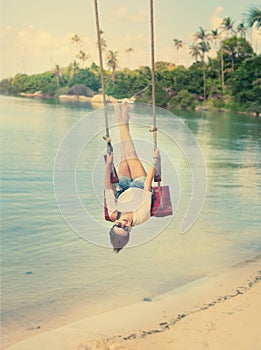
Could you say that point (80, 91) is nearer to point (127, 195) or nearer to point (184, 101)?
point (184, 101)

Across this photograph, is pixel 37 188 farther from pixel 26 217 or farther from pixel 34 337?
pixel 34 337

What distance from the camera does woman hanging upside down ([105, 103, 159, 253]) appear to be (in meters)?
4.84

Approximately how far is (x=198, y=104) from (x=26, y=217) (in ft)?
134

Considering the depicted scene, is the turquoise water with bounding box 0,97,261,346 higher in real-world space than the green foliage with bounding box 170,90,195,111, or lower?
higher

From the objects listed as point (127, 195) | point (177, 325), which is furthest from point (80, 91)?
point (177, 325)

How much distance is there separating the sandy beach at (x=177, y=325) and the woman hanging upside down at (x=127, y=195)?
0.66 metres

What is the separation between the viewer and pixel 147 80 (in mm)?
52062

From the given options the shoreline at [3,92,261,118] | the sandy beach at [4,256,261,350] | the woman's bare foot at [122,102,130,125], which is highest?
the woman's bare foot at [122,102,130,125]

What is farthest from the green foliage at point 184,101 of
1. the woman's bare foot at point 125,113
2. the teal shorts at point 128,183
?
the teal shorts at point 128,183

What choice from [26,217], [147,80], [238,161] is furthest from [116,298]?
[147,80]

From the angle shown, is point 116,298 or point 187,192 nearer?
point 116,298

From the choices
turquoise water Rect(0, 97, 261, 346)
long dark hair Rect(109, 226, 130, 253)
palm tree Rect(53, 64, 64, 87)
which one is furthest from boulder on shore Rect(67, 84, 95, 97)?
long dark hair Rect(109, 226, 130, 253)

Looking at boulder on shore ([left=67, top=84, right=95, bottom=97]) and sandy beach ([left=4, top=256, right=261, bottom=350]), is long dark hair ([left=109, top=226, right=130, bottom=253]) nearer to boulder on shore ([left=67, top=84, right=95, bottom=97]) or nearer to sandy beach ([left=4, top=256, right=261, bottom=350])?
sandy beach ([left=4, top=256, right=261, bottom=350])

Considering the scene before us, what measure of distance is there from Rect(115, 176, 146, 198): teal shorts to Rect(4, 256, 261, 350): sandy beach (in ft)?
3.59
